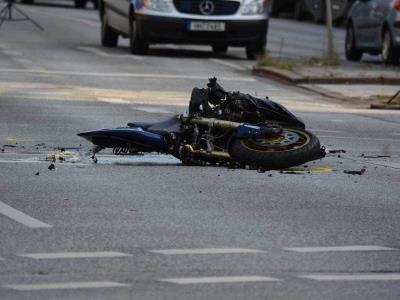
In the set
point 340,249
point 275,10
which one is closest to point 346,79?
point 340,249

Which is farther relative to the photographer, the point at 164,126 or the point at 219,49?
the point at 219,49

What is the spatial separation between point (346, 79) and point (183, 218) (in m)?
15.2

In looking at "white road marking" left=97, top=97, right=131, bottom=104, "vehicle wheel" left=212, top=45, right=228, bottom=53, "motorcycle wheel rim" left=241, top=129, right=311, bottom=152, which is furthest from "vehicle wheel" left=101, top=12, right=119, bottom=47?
"motorcycle wheel rim" left=241, top=129, right=311, bottom=152

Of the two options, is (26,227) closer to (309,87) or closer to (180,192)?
(180,192)

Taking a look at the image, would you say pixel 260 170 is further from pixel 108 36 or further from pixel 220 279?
→ pixel 108 36

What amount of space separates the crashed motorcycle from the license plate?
50.9ft

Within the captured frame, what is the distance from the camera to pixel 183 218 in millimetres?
10305

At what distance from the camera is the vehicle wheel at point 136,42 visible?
29.4 metres

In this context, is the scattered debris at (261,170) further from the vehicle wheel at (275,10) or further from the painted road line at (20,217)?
the vehicle wheel at (275,10)

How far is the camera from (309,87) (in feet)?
80.5

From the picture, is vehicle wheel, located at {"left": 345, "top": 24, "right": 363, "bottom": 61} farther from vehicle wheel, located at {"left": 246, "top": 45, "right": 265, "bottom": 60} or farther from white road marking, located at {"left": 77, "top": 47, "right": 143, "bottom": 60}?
white road marking, located at {"left": 77, "top": 47, "right": 143, "bottom": 60}

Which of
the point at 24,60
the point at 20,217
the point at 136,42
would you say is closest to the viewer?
the point at 20,217

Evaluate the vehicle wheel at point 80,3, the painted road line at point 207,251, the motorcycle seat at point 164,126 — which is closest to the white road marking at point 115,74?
the motorcycle seat at point 164,126

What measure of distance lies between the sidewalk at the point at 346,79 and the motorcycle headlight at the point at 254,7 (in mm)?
2141
